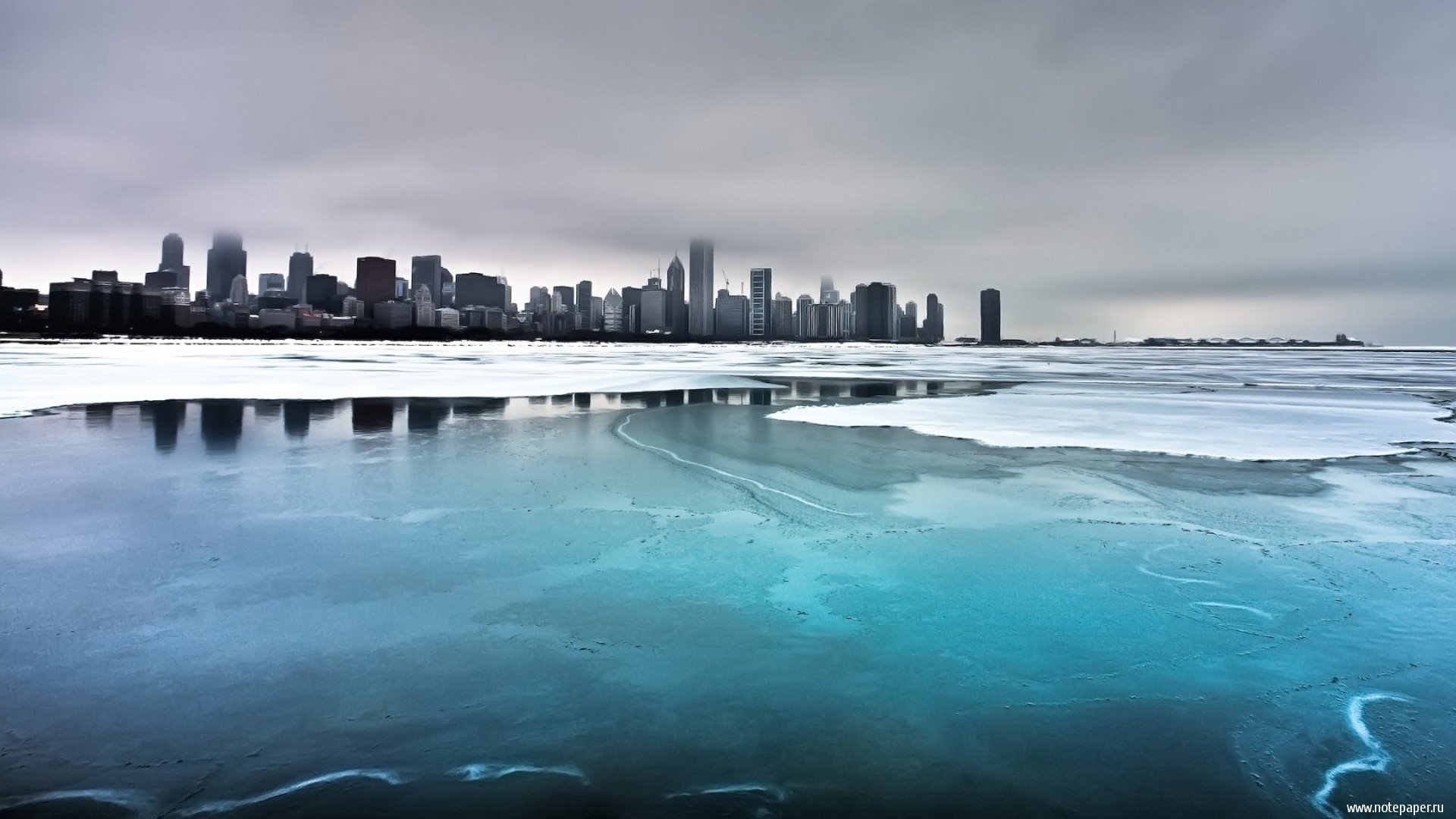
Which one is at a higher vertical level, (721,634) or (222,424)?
(222,424)

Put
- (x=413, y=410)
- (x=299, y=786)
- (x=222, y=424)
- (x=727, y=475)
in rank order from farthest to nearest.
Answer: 1. (x=413, y=410)
2. (x=222, y=424)
3. (x=727, y=475)
4. (x=299, y=786)

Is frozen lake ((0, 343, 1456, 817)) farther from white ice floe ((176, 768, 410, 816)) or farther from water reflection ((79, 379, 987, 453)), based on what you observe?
water reflection ((79, 379, 987, 453))

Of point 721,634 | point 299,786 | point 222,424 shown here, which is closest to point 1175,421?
point 721,634

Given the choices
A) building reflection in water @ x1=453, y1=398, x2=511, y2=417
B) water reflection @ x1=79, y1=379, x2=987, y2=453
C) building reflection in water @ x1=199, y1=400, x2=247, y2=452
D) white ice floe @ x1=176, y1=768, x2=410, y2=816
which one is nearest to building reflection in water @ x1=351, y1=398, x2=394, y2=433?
water reflection @ x1=79, y1=379, x2=987, y2=453

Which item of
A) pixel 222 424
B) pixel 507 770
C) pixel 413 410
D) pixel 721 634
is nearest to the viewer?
pixel 507 770

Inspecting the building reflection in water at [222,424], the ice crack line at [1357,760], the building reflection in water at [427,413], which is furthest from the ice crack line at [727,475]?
the building reflection in water at [222,424]

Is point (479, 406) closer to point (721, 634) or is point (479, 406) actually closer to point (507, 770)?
point (721, 634)

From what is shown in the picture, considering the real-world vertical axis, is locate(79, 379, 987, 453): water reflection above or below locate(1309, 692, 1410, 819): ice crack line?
above
